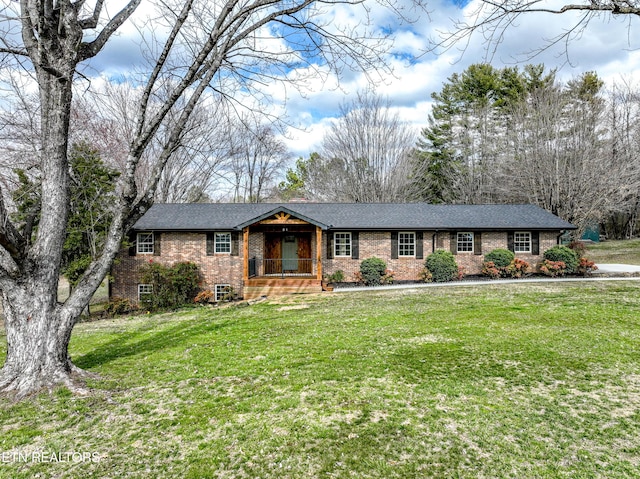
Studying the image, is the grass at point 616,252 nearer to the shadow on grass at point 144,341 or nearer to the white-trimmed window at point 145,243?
the shadow on grass at point 144,341

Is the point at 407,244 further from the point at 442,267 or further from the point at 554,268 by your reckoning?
the point at 554,268

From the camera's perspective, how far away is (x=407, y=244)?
693 inches

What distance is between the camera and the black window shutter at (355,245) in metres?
17.4

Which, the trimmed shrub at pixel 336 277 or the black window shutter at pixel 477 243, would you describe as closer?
the trimmed shrub at pixel 336 277

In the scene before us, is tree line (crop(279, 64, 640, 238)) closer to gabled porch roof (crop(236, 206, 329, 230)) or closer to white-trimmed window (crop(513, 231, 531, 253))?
white-trimmed window (crop(513, 231, 531, 253))

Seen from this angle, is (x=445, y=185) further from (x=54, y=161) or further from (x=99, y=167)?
(x=54, y=161)

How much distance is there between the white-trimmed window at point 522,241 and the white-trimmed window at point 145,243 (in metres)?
17.8

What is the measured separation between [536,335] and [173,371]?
23.2 feet

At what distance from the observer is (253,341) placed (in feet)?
25.8

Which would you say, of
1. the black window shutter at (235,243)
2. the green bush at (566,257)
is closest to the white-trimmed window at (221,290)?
the black window shutter at (235,243)

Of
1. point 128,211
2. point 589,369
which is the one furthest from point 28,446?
point 589,369

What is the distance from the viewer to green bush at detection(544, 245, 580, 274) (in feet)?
55.9

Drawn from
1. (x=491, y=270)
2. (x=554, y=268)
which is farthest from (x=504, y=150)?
(x=491, y=270)

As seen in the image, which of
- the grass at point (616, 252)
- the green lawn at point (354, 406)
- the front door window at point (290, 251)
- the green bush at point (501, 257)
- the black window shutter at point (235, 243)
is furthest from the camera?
the grass at point (616, 252)
